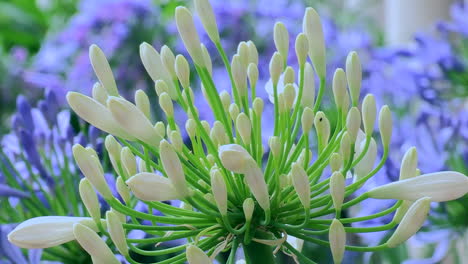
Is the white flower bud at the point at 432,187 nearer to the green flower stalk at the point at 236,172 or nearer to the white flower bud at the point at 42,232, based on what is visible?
Result: the green flower stalk at the point at 236,172

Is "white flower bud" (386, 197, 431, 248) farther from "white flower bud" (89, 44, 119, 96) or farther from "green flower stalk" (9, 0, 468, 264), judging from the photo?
"white flower bud" (89, 44, 119, 96)

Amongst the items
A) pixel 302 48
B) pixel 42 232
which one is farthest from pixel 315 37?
pixel 42 232

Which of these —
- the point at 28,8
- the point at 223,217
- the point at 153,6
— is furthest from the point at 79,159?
the point at 28,8

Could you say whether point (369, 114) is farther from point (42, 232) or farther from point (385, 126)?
point (42, 232)

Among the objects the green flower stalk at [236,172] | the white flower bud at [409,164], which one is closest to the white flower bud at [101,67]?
the green flower stalk at [236,172]

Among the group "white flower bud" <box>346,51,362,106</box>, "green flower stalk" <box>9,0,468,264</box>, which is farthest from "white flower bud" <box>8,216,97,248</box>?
"white flower bud" <box>346,51,362,106</box>

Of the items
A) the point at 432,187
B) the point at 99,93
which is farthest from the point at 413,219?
the point at 99,93
